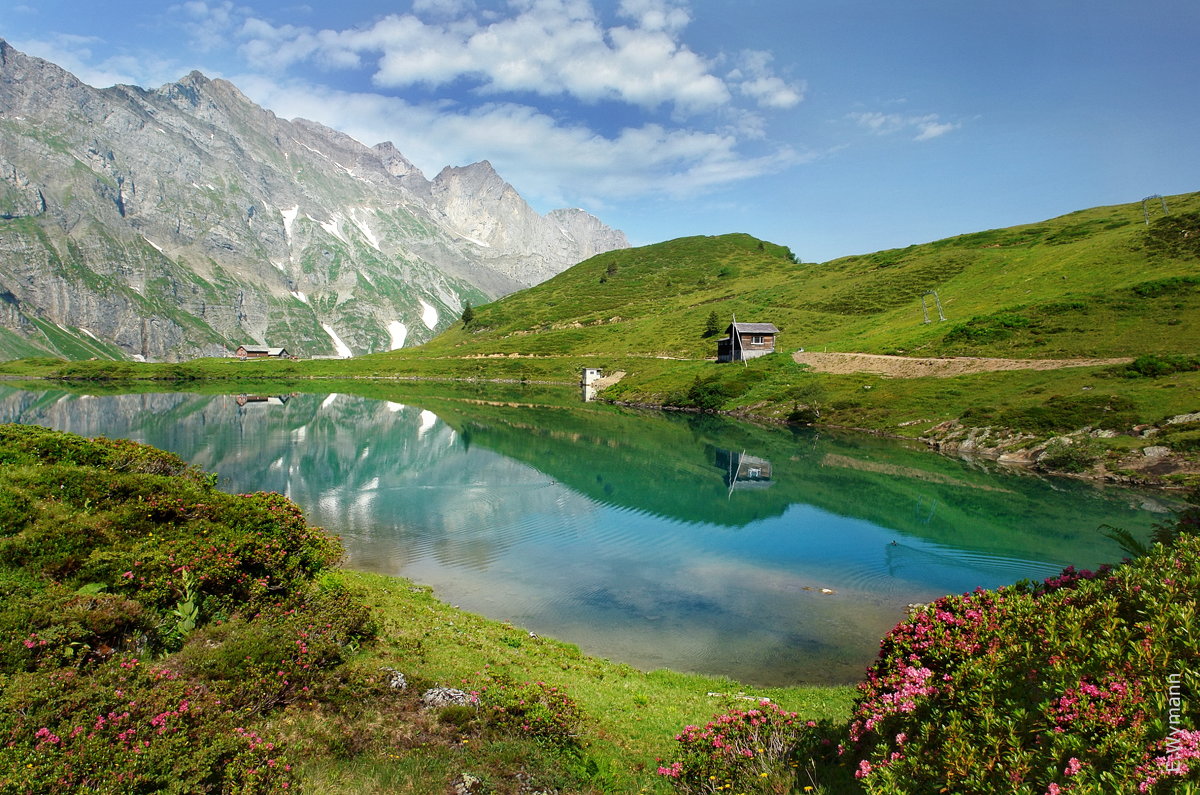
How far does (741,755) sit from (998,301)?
128 meters

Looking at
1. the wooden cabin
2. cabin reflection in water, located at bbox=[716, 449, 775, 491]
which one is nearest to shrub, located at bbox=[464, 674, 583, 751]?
cabin reflection in water, located at bbox=[716, 449, 775, 491]

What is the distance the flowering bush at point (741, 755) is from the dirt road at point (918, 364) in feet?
274

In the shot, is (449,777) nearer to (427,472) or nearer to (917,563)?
(917,563)

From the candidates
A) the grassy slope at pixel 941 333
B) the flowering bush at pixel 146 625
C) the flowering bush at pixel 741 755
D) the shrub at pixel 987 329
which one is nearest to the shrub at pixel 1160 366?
the grassy slope at pixel 941 333

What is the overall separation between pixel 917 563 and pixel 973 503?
16.4m

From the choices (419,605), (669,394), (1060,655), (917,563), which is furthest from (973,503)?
(669,394)

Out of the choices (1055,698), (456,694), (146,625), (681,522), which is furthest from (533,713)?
(681,522)

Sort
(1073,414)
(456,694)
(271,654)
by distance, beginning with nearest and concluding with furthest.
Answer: (271,654) < (456,694) < (1073,414)

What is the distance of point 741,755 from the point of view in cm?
965

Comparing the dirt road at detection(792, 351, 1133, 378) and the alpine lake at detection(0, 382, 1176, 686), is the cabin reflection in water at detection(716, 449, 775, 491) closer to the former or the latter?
the alpine lake at detection(0, 382, 1176, 686)

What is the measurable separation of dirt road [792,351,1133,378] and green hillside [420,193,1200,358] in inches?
139

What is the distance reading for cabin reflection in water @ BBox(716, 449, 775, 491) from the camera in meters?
52.4

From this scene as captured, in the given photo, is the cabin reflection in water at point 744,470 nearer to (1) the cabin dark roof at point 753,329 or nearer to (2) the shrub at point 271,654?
(2) the shrub at point 271,654

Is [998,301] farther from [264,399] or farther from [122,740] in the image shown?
[264,399]
